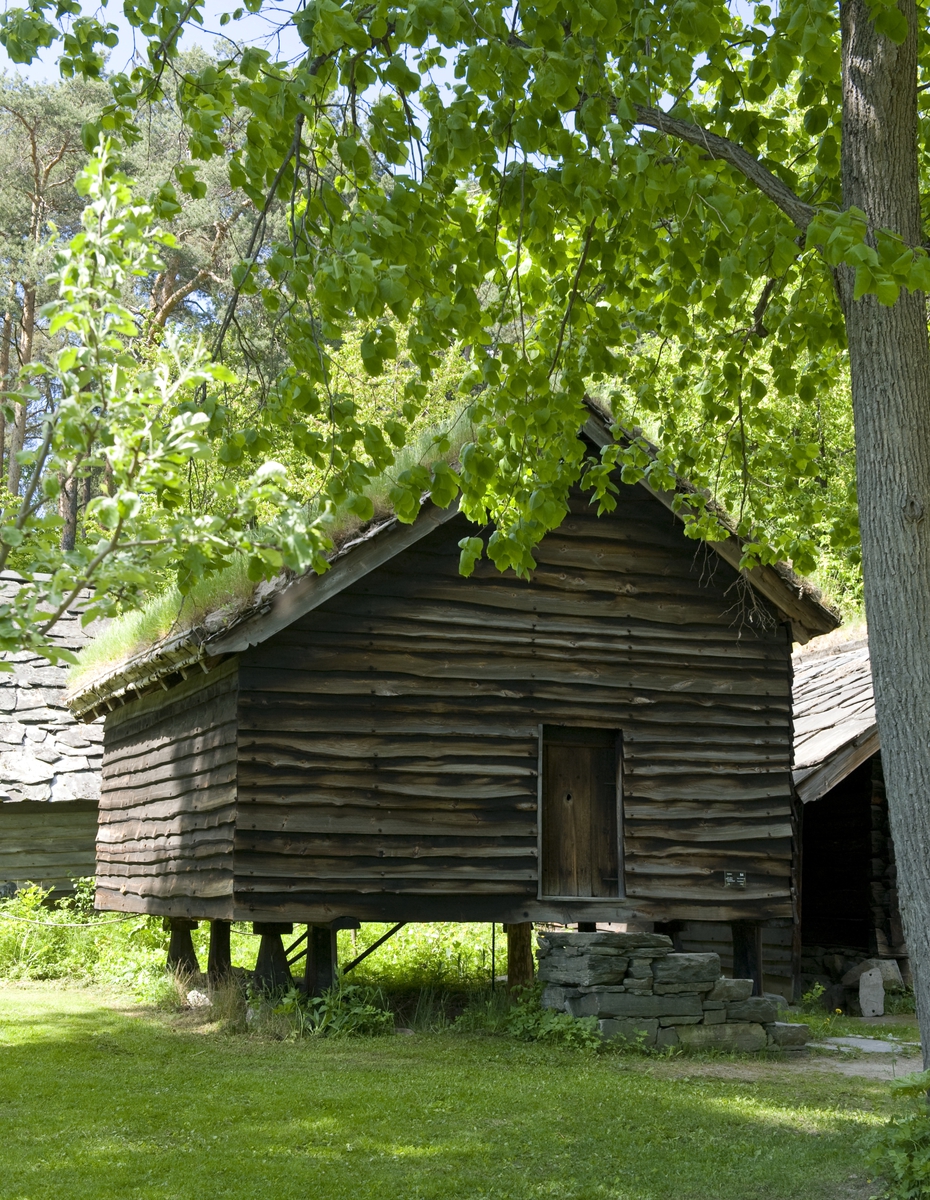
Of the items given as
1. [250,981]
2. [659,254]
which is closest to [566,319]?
[659,254]

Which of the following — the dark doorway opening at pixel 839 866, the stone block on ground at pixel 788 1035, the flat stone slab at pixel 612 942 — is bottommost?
the stone block on ground at pixel 788 1035

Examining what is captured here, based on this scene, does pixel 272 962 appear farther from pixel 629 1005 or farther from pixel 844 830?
pixel 844 830

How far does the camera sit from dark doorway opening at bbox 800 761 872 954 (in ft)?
51.1

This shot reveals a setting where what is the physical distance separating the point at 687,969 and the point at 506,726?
266 centimetres

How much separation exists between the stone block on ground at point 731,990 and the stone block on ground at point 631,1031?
2.28ft

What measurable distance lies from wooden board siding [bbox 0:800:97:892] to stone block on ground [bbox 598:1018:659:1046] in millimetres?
9201

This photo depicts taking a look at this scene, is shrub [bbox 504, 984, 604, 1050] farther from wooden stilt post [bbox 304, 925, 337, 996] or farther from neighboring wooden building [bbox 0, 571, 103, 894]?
neighboring wooden building [bbox 0, 571, 103, 894]

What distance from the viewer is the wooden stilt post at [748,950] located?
39.8 feet

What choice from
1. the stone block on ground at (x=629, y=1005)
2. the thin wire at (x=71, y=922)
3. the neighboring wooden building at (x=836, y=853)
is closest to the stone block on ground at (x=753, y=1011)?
the stone block on ground at (x=629, y=1005)

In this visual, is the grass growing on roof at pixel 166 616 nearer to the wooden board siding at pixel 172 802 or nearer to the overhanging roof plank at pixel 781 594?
the wooden board siding at pixel 172 802

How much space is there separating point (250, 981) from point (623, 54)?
27.8 ft

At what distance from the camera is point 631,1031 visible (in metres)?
10.3

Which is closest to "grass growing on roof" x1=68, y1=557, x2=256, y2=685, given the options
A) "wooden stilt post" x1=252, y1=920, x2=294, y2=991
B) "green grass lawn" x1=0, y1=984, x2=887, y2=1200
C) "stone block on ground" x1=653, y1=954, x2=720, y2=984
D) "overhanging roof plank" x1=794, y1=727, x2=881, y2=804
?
"wooden stilt post" x1=252, y1=920, x2=294, y2=991

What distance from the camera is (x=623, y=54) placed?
6.56 m
